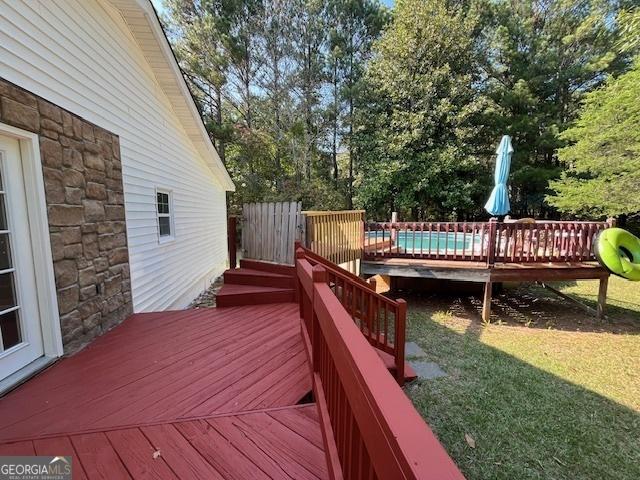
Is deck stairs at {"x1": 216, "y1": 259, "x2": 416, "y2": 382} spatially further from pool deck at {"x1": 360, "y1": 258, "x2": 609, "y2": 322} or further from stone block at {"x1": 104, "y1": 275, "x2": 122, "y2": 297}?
pool deck at {"x1": 360, "y1": 258, "x2": 609, "y2": 322}

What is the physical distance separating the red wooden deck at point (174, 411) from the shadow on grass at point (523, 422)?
186 cm

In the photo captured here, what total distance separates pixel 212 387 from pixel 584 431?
3.92m

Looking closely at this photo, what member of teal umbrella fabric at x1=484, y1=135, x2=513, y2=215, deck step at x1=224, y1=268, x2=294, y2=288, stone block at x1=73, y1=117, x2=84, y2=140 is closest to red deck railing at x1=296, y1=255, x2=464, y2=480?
deck step at x1=224, y1=268, x2=294, y2=288

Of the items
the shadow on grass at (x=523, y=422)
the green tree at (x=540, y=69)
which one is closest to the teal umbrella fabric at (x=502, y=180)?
the shadow on grass at (x=523, y=422)

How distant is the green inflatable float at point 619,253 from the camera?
603 cm

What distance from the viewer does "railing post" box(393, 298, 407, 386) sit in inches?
135

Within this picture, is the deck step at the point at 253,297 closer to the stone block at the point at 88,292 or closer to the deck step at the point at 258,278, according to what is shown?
the deck step at the point at 258,278

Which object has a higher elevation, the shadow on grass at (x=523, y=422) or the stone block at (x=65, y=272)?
the stone block at (x=65, y=272)

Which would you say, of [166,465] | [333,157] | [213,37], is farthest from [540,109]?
[166,465]

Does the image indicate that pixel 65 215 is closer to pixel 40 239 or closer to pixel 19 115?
pixel 40 239

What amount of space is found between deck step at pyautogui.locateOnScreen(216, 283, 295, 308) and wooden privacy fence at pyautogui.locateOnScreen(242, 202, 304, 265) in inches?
25.2

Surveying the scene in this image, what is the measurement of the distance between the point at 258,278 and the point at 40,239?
2.93 meters

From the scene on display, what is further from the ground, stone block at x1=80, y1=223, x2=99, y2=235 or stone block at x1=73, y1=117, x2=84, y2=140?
stone block at x1=73, y1=117, x2=84, y2=140

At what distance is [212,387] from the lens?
2482mm
